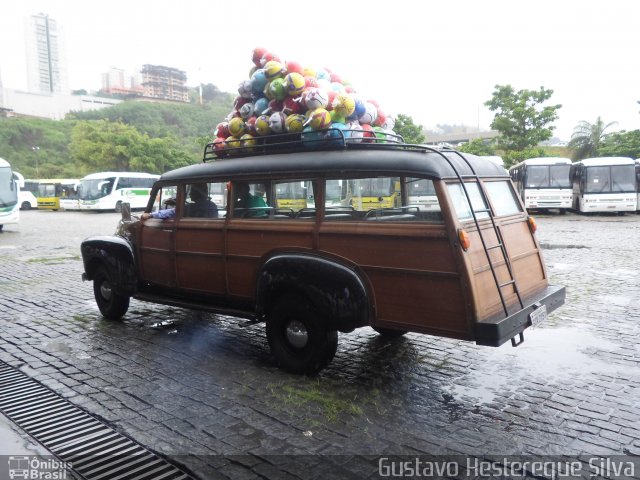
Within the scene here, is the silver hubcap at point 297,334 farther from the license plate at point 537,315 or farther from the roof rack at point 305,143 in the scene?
the license plate at point 537,315

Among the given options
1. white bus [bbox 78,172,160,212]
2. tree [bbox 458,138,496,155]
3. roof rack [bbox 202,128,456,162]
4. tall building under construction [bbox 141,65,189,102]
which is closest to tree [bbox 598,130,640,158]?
tree [bbox 458,138,496,155]

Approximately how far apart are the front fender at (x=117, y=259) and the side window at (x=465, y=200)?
162 inches

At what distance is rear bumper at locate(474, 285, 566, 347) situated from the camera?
3.61 meters

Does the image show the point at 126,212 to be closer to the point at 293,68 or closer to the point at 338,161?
the point at 293,68

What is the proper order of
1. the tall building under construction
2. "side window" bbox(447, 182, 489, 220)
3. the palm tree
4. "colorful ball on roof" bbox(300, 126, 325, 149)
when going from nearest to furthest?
"side window" bbox(447, 182, 489, 220) < "colorful ball on roof" bbox(300, 126, 325, 149) < the palm tree < the tall building under construction

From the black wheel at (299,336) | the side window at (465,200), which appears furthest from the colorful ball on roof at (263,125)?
the side window at (465,200)

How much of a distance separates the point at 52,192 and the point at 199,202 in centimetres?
4057

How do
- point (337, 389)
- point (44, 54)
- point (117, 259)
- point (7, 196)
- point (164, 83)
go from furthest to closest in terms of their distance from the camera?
point (164, 83)
point (44, 54)
point (7, 196)
point (117, 259)
point (337, 389)

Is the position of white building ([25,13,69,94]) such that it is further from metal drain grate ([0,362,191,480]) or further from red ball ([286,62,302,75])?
metal drain grate ([0,362,191,480])

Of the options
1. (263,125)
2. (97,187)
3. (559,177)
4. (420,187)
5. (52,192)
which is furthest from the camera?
(52,192)

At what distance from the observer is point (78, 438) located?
143 inches

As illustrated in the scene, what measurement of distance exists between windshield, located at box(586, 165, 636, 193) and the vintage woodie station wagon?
72.1 ft

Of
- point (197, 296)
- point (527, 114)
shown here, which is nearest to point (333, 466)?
point (197, 296)

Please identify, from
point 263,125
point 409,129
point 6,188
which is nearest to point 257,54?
point 263,125
